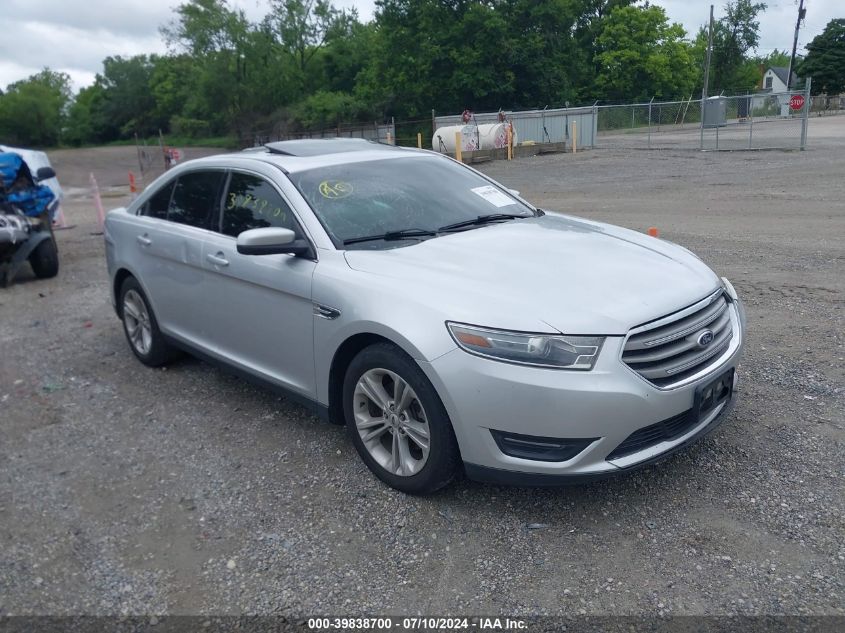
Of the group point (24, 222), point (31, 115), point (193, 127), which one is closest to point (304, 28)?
point (193, 127)

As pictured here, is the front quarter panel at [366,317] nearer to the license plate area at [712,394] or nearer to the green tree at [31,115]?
the license plate area at [712,394]

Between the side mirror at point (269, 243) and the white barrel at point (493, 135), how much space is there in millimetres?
23924

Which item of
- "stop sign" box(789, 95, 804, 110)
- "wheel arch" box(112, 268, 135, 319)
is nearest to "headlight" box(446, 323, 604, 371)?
"wheel arch" box(112, 268, 135, 319)

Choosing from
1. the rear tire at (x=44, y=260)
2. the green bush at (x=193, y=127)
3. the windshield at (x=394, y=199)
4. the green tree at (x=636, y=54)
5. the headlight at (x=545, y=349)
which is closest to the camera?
the headlight at (x=545, y=349)

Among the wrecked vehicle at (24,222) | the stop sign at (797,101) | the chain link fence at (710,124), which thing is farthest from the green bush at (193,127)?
the wrecked vehicle at (24,222)

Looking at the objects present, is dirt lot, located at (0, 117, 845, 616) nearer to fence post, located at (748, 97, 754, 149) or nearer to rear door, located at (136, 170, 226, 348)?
rear door, located at (136, 170, 226, 348)

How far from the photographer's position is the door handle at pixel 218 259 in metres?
4.63

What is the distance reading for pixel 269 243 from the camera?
3926 mm

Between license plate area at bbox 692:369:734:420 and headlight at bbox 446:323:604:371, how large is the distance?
23.8 inches

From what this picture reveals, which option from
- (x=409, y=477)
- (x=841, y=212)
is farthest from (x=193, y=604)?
(x=841, y=212)

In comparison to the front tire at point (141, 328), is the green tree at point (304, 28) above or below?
above

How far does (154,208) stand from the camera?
5.73m

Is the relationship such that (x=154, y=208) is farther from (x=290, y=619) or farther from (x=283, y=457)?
(x=290, y=619)

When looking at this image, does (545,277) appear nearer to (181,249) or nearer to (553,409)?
(553,409)
